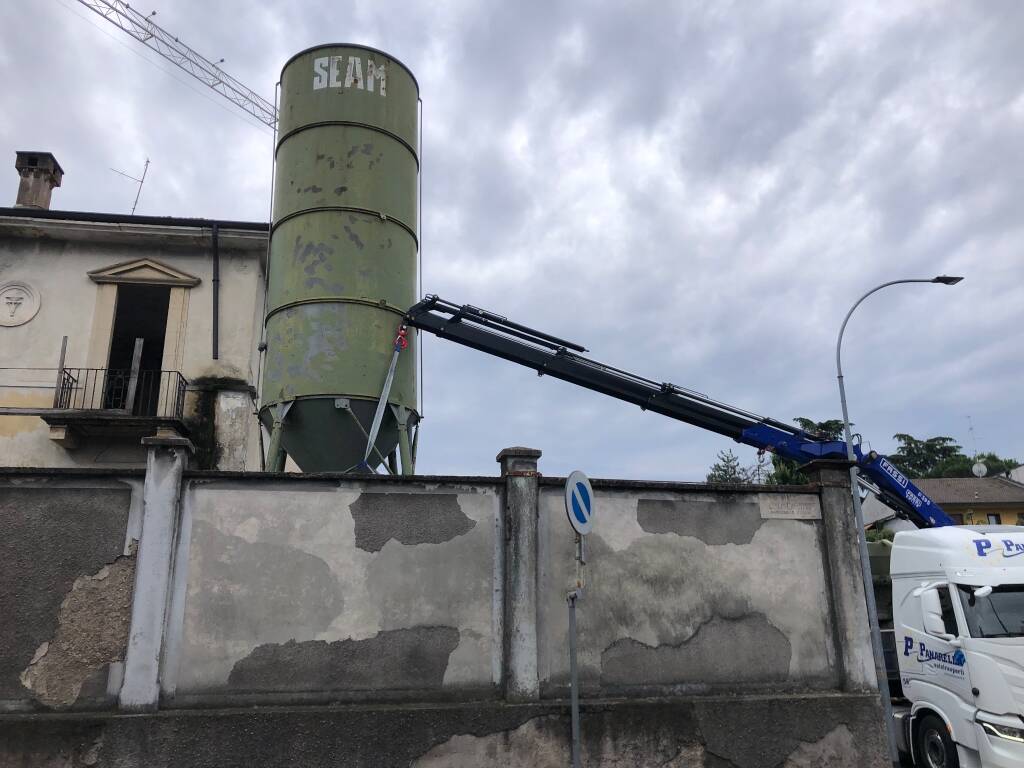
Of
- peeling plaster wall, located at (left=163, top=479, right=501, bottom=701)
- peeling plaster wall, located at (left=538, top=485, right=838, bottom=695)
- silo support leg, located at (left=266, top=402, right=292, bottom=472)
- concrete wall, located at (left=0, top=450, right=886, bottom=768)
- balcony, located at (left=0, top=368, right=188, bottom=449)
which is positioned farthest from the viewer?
balcony, located at (left=0, top=368, right=188, bottom=449)

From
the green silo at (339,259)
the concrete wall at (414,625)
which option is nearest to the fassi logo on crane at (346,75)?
the green silo at (339,259)

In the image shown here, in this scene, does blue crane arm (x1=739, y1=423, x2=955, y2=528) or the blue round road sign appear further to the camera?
blue crane arm (x1=739, y1=423, x2=955, y2=528)

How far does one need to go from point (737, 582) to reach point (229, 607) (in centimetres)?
497

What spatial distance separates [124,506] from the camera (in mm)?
6418

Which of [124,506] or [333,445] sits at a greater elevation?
[333,445]

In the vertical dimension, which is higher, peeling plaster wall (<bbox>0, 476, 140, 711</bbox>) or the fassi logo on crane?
the fassi logo on crane

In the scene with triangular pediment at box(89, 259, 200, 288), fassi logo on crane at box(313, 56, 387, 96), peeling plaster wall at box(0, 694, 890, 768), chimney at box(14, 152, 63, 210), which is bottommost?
peeling plaster wall at box(0, 694, 890, 768)

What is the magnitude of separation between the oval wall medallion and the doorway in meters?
1.47

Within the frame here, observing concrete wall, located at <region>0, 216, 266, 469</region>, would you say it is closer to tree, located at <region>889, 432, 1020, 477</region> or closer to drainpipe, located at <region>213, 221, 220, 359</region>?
drainpipe, located at <region>213, 221, 220, 359</region>

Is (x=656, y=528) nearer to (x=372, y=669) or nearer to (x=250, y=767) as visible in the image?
(x=372, y=669)

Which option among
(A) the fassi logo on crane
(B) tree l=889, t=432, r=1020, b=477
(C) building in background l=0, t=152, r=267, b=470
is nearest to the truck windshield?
(A) the fassi logo on crane

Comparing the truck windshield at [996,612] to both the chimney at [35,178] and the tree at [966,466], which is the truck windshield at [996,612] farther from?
the tree at [966,466]

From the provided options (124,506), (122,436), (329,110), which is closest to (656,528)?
(124,506)

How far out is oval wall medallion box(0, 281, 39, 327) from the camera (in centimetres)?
Answer: 1381
